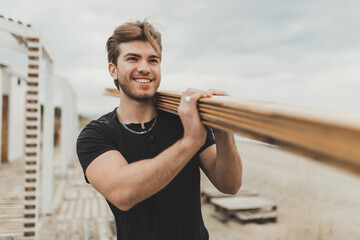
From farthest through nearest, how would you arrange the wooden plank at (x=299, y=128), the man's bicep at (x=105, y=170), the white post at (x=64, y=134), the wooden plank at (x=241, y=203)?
the white post at (x=64, y=134), the wooden plank at (x=241, y=203), the man's bicep at (x=105, y=170), the wooden plank at (x=299, y=128)

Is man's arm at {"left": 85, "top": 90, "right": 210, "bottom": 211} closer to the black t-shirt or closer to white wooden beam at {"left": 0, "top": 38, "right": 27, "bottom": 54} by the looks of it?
the black t-shirt

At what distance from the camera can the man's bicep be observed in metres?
1.34

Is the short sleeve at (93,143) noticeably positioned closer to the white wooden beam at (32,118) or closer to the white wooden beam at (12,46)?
the white wooden beam at (32,118)

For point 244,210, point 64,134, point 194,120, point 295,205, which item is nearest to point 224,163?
point 194,120

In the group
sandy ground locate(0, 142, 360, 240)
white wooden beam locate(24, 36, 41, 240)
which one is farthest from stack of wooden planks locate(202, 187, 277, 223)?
white wooden beam locate(24, 36, 41, 240)

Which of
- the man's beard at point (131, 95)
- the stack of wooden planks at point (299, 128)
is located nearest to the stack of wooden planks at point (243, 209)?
Answer: the man's beard at point (131, 95)

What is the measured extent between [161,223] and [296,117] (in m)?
1.15

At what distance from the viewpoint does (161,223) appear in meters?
1.66

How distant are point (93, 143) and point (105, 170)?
242 millimetres

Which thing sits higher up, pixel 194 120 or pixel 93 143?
pixel 194 120

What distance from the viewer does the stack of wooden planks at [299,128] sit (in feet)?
2.01

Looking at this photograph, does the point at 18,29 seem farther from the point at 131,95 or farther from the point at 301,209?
the point at 301,209

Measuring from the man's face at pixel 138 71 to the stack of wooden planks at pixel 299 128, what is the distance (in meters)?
0.70

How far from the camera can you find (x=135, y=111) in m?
1.81
